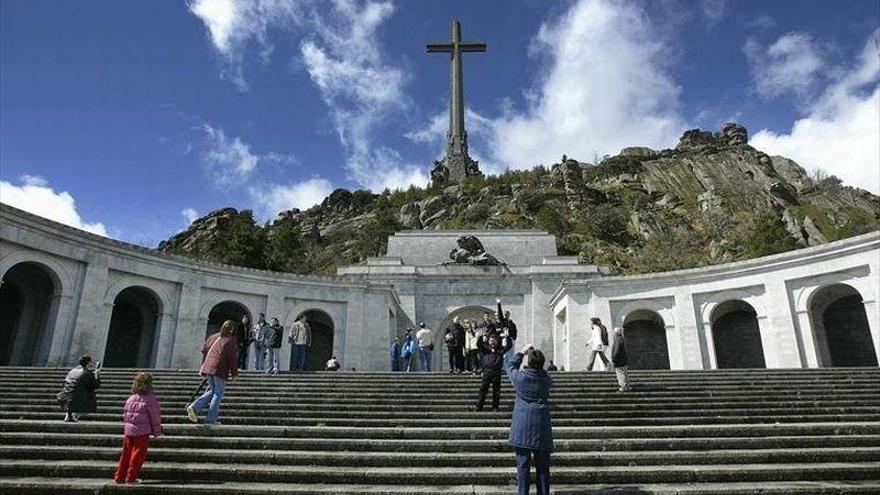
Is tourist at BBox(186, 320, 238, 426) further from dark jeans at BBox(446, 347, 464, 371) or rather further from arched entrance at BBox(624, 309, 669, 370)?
arched entrance at BBox(624, 309, 669, 370)

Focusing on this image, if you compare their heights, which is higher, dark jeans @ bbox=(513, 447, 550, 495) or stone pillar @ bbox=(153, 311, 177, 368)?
stone pillar @ bbox=(153, 311, 177, 368)

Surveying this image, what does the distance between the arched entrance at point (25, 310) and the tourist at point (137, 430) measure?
51.2 ft

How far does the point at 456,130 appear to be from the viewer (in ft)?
240

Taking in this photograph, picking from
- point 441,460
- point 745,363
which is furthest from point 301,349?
point 745,363

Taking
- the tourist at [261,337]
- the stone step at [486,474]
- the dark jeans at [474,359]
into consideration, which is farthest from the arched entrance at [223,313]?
the stone step at [486,474]

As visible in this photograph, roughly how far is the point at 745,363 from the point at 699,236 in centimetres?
4342

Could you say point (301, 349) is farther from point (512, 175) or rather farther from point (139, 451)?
Result: point (512, 175)

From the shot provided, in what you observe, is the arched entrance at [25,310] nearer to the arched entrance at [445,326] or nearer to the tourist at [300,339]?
the tourist at [300,339]

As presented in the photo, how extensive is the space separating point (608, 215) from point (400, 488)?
59613mm

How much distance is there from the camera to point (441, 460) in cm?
764

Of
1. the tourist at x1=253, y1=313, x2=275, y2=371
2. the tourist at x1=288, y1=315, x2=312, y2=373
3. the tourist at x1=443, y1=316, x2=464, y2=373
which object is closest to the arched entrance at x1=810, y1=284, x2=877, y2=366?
the tourist at x1=443, y1=316, x2=464, y2=373

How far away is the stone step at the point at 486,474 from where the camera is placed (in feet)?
23.0

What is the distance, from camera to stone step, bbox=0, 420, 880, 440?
8.54 metres

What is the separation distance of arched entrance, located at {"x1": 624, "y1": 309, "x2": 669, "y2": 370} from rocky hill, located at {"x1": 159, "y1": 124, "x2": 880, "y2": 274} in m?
18.5
